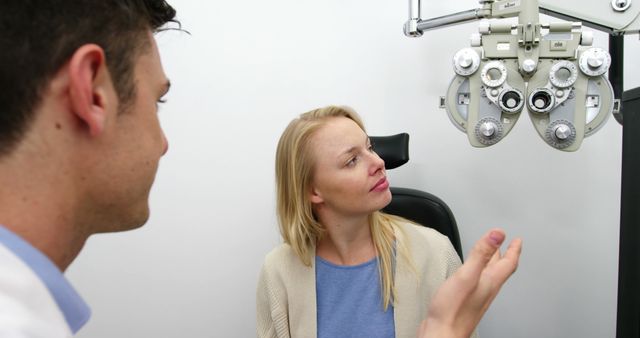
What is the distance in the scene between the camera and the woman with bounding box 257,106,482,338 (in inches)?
41.2

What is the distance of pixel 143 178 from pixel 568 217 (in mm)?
1271

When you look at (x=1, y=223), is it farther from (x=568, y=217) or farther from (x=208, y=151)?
(x=568, y=217)

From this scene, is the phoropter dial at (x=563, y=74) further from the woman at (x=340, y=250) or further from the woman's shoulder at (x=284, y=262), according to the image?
the woman's shoulder at (x=284, y=262)

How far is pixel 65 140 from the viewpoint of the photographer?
477mm

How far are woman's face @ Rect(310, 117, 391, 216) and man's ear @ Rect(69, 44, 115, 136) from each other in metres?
0.63

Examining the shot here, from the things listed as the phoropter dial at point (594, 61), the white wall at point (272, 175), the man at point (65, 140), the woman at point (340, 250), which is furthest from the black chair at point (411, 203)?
the man at point (65, 140)

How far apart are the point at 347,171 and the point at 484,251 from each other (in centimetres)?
47

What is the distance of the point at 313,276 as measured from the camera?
1102mm

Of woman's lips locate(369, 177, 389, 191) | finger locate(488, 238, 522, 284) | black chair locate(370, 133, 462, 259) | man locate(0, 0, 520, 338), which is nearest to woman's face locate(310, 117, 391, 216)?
woman's lips locate(369, 177, 389, 191)

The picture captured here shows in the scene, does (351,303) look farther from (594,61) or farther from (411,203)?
(594,61)

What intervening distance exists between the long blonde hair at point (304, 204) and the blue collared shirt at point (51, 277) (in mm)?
635

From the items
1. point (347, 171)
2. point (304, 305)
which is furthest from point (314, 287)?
point (347, 171)

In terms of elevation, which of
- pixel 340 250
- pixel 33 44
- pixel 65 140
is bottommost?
pixel 340 250

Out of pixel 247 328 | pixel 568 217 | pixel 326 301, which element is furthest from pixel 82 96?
pixel 568 217
